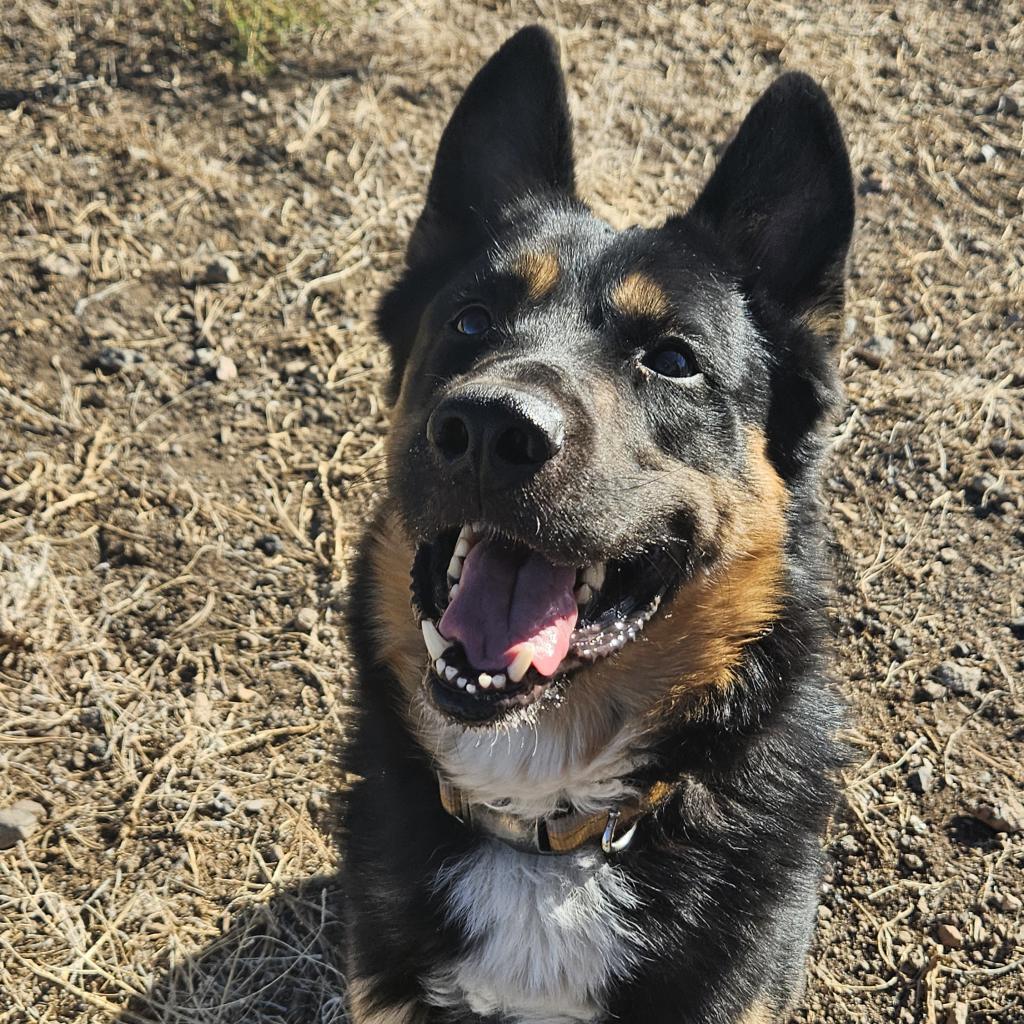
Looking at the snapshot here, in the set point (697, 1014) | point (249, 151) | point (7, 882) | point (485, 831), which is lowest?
point (7, 882)

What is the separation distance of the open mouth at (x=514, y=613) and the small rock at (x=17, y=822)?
2.03 m

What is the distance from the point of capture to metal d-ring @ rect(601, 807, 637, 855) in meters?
3.37

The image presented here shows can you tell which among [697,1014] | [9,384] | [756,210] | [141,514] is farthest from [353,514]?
[697,1014]

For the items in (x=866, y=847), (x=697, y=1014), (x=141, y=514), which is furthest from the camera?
(x=141, y=514)

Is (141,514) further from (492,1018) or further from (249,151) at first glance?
(492,1018)

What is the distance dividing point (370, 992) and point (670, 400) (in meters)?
2.06

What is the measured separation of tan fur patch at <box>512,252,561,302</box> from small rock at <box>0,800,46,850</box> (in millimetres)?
2757

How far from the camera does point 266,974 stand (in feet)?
14.0

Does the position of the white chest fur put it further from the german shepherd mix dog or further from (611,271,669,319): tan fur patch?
(611,271,669,319): tan fur patch

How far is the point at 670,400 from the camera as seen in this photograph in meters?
3.51

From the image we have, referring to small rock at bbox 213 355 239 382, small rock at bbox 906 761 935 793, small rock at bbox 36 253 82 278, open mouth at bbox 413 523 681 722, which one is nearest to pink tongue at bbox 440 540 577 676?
open mouth at bbox 413 523 681 722

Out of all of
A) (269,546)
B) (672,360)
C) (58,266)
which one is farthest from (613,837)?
(58,266)

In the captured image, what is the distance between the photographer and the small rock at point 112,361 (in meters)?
5.71

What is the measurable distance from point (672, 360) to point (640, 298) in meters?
0.22
